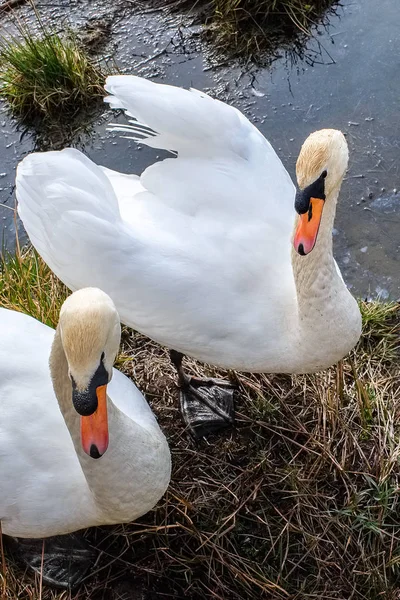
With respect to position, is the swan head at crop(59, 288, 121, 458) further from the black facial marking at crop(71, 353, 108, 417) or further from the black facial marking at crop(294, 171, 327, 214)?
the black facial marking at crop(294, 171, 327, 214)

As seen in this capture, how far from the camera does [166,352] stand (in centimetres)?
399

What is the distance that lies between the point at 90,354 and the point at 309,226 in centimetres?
98

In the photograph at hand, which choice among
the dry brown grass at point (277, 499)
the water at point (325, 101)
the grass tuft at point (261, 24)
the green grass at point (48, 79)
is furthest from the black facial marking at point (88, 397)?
the grass tuft at point (261, 24)

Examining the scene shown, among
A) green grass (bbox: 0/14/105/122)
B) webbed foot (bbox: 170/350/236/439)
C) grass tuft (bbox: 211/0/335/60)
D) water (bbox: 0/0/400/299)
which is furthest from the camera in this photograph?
grass tuft (bbox: 211/0/335/60)

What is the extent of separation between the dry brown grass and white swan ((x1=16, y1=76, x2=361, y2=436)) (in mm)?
616

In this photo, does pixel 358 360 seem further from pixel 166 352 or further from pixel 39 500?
pixel 39 500

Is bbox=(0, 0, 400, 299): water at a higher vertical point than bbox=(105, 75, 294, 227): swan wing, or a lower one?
lower

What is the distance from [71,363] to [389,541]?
184 centimetres

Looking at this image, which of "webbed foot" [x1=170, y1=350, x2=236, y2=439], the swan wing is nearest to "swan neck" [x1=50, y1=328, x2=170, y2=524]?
"webbed foot" [x1=170, y1=350, x2=236, y2=439]

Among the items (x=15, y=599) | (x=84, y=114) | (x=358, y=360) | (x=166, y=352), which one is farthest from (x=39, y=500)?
(x=84, y=114)

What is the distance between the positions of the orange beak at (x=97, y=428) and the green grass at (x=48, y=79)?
3.24m

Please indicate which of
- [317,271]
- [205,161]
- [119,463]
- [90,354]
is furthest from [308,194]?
[119,463]

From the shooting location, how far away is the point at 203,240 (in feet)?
10.1

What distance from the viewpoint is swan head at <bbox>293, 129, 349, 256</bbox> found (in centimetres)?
258
